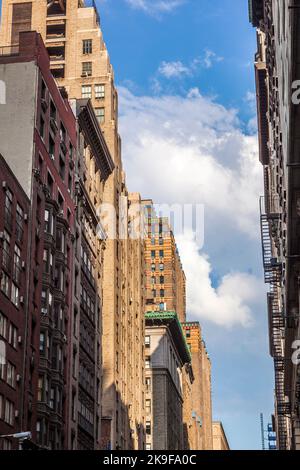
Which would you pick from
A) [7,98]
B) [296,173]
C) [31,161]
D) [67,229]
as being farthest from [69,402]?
[296,173]

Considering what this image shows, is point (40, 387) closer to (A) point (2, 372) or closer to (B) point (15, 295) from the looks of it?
(B) point (15, 295)

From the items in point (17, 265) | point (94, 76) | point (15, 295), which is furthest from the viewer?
point (94, 76)

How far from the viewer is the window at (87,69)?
383 feet

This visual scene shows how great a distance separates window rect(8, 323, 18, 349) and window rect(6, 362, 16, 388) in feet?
4.85

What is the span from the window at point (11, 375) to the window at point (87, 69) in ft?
213

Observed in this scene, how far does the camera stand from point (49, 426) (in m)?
67.6

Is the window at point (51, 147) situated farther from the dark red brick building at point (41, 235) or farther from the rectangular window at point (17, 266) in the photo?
the rectangular window at point (17, 266)

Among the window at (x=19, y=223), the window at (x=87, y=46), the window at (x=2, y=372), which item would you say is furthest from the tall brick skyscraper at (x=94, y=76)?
the window at (x=2, y=372)

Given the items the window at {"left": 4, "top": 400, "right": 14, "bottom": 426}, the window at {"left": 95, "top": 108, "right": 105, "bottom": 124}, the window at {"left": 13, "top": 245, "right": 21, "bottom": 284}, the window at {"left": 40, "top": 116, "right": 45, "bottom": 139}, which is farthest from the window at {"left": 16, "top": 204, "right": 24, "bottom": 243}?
the window at {"left": 95, "top": 108, "right": 105, "bottom": 124}

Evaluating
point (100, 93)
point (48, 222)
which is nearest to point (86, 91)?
point (100, 93)

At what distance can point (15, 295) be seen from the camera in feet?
201

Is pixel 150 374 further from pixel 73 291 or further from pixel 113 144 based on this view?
pixel 73 291

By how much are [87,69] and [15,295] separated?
61.4 meters

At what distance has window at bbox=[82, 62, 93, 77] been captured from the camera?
383 ft
